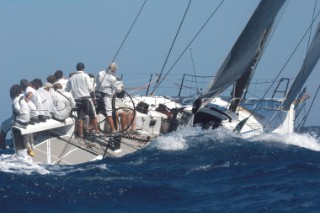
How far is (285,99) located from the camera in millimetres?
17734

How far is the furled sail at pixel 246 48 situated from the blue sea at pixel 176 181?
5.16 feet

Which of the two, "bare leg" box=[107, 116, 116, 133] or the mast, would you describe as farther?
the mast

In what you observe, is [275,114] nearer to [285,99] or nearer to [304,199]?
[285,99]

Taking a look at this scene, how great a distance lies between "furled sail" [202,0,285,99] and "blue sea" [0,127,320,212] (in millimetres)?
1574

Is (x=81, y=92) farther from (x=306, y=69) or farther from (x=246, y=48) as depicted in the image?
(x=306, y=69)

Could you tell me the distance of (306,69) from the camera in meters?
17.2

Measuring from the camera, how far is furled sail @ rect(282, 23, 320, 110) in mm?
16891

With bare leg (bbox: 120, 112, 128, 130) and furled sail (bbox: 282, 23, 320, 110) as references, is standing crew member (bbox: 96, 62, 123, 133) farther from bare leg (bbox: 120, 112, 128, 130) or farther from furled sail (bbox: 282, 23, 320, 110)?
furled sail (bbox: 282, 23, 320, 110)

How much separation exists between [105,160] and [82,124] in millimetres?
1453

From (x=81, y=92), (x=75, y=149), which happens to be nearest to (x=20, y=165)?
(x=75, y=149)

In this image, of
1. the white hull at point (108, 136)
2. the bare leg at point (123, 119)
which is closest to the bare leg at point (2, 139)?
the white hull at point (108, 136)

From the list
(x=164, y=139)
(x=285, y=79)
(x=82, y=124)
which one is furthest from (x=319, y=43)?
(x=82, y=124)

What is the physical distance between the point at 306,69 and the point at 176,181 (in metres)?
7.24

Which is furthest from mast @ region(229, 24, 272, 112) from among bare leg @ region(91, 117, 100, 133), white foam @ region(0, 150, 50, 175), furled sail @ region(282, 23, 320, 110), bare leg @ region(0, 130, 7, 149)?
white foam @ region(0, 150, 50, 175)
